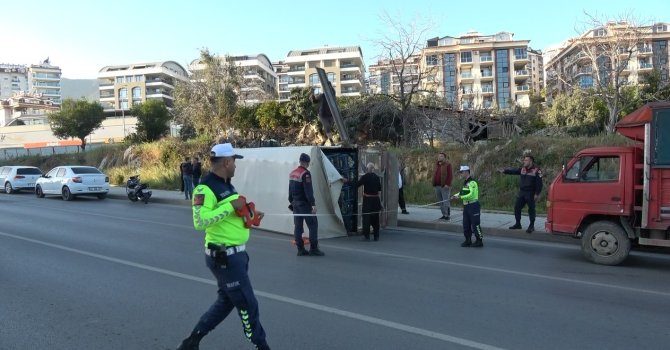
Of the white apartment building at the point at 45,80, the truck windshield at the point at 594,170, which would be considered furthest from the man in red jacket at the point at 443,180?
the white apartment building at the point at 45,80

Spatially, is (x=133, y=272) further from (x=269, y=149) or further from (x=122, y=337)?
(x=269, y=149)

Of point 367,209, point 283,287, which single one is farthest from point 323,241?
point 283,287

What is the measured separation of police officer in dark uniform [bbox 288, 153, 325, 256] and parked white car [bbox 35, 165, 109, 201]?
581 inches

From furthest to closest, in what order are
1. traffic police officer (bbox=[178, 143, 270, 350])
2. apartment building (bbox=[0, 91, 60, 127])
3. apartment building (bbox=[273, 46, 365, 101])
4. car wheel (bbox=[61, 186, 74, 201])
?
apartment building (bbox=[0, 91, 60, 127])
apartment building (bbox=[273, 46, 365, 101])
car wheel (bbox=[61, 186, 74, 201])
traffic police officer (bbox=[178, 143, 270, 350])

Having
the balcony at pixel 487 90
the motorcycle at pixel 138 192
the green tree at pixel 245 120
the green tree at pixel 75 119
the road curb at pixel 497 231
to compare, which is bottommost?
the road curb at pixel 497 231

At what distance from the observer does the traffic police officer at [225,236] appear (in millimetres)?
3773

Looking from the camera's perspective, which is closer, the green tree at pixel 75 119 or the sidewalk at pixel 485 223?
the sidewalk at pixel 485 223

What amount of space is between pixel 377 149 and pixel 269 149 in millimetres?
2634

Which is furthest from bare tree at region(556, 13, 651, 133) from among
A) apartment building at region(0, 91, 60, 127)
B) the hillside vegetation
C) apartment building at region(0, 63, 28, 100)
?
apartment building at region(0, 63, 28, 100)

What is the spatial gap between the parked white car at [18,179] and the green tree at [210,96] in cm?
1019

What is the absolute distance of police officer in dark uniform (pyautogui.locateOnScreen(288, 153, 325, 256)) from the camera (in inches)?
350

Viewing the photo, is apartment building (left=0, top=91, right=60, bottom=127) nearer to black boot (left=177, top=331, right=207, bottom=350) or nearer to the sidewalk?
the sidewalk

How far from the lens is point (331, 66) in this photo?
11150 cm

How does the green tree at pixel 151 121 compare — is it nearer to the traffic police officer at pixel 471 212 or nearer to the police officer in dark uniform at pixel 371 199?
the police officer in dark uniform at pixel 371 199
